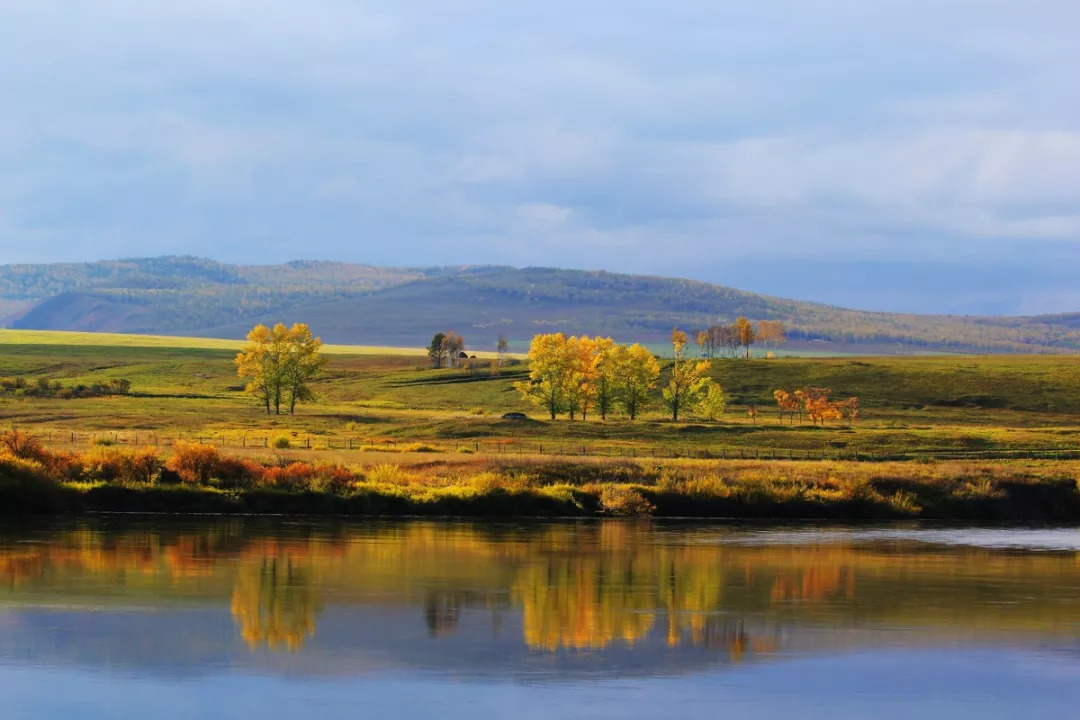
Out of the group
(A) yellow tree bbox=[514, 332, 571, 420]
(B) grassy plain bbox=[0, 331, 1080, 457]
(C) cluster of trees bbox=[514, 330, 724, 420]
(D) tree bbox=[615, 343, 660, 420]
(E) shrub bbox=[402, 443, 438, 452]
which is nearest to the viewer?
(E) shrub bbox=[402, 443, 438, 452]

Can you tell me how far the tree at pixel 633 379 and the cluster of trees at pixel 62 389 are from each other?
180 ft

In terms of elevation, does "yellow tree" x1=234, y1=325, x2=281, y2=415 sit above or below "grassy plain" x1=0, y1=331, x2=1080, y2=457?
above

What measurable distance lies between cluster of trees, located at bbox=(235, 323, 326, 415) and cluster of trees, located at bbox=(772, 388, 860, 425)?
45.6m

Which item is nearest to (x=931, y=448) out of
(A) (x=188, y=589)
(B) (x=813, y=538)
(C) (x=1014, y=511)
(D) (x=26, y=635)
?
(C) (x=1014, y=511)

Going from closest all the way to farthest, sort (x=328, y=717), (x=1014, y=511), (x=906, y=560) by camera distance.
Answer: (x=328, y=717)
(x=906, y=560)
(x=1014, y=511)

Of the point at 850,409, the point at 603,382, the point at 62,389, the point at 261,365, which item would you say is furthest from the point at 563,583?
the point at 62,389

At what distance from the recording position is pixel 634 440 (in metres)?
102

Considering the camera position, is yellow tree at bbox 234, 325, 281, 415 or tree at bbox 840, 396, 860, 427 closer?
yellow tree at bbox 234, 325, 281, 415

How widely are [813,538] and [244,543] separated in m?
18.2

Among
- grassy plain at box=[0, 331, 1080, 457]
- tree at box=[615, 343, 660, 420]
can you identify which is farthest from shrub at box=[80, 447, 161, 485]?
tree at box=[615, 343, 660, 420]

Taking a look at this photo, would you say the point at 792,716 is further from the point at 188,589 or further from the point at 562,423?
the point at 562,423

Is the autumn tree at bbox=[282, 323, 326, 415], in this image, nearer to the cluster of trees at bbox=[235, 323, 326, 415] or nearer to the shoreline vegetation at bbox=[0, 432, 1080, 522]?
the cluster of trees at bbox=[235, 323, 326, 415]

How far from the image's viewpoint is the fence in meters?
78.6

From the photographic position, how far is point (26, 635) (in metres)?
25.6
